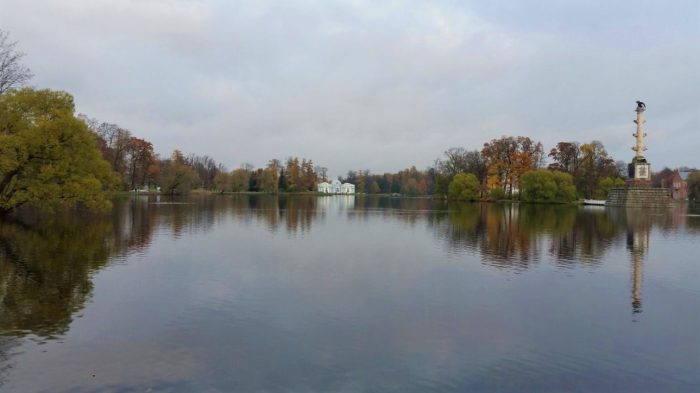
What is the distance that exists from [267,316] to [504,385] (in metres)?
5.23

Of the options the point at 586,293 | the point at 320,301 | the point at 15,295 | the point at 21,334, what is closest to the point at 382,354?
the point at 320,301

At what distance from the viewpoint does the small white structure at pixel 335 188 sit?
171 meters

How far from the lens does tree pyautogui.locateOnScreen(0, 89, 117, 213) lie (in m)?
29.3

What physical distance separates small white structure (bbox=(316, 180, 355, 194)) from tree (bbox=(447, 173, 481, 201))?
270 feet

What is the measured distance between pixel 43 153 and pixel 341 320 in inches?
1088

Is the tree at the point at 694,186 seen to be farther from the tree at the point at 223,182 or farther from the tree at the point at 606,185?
the tree at the point at 223,182

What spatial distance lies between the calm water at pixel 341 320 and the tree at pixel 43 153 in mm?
10986

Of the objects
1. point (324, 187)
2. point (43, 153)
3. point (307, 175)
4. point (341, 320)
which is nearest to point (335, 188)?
point (324, 187)

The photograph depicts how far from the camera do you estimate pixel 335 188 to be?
180750 mm

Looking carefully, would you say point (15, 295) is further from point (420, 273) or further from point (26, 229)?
point (26, 229)

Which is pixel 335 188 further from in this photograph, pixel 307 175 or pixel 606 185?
pixel 606 185

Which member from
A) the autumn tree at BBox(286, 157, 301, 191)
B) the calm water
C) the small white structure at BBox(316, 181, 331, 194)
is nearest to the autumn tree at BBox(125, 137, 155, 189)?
the autumn tree at BBox(286, 157, 301, 191)

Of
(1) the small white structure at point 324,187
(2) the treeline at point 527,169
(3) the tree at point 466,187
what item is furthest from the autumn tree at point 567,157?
(1) the small white structure at point 324,187

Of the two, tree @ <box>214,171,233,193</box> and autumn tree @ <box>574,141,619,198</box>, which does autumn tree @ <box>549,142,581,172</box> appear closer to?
autumn tree @ <box>574,141,619,198</box>
